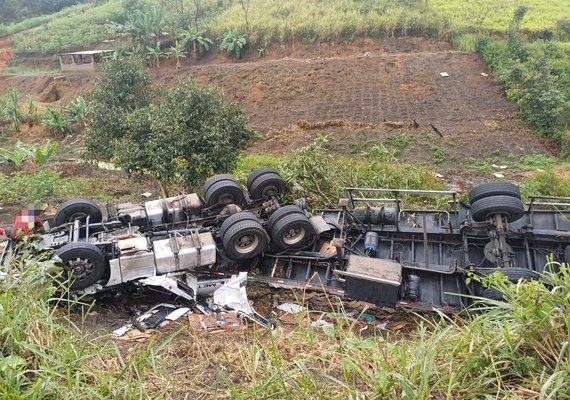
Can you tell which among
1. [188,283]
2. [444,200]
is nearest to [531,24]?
[444,200]

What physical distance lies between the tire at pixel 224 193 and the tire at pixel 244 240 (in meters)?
1.20

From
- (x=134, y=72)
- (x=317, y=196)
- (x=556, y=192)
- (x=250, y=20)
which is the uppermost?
(x=250, y=20)

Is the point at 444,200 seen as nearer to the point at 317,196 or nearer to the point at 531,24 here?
the point at 317,196

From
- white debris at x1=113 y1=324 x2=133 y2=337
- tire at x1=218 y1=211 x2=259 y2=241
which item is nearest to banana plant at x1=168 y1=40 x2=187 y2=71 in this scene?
tire at x1=218 y1=211 x2=259 y2=241

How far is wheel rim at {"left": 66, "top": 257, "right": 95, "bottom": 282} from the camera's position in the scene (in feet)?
19.1

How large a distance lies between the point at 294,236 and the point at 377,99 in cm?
1409

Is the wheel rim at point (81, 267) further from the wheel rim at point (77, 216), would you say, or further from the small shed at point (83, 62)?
the small shed at point (83, 62)

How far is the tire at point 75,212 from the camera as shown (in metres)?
7.27

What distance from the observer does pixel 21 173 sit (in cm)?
1409

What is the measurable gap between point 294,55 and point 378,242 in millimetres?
20361

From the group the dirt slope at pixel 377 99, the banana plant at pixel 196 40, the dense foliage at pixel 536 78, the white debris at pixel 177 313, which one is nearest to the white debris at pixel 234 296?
the white debris at pixel 177 313

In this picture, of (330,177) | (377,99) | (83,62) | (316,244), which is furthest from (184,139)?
(83,62)

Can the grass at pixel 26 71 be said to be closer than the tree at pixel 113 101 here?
No

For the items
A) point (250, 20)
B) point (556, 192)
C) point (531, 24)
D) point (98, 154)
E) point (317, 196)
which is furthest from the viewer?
point (250, 20)
